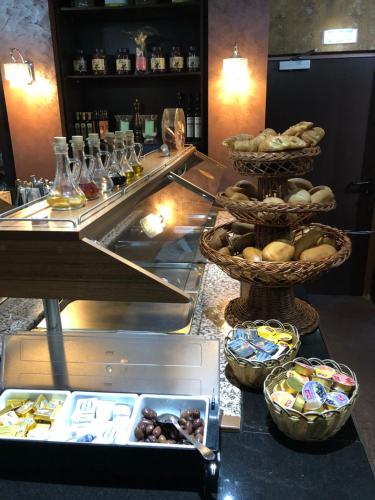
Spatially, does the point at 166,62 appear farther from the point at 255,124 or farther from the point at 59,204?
the point at 59,204

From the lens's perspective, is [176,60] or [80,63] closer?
[176,60]

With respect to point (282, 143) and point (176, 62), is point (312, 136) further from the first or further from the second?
point (176, 62)

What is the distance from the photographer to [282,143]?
1170 millimetres

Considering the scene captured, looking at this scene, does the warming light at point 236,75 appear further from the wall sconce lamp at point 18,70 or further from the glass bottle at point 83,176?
the glass bottle at point 83,176

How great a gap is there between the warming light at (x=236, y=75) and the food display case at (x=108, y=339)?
2097mm

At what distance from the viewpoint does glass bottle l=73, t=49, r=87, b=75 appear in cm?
359

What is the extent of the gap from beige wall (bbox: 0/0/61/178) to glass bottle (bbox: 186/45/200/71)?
3.45 feet

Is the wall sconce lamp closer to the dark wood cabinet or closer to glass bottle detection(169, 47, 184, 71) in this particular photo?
the dark wood cabinet

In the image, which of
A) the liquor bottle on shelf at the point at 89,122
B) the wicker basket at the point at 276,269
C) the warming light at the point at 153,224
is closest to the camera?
the wicker basket at the point at 276,269

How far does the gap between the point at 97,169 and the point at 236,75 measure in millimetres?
2307

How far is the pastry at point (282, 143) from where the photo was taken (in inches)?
46.0

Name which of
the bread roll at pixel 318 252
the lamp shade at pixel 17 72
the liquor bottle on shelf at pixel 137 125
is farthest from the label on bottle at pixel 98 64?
the bread roll at pixel 318 252

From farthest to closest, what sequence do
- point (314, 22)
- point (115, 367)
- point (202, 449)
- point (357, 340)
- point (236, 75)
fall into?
point (314, 22) → point (236, 75) → point (357, 340) → point (115, 367) → point (202, 449)

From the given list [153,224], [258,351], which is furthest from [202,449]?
[153,224]
